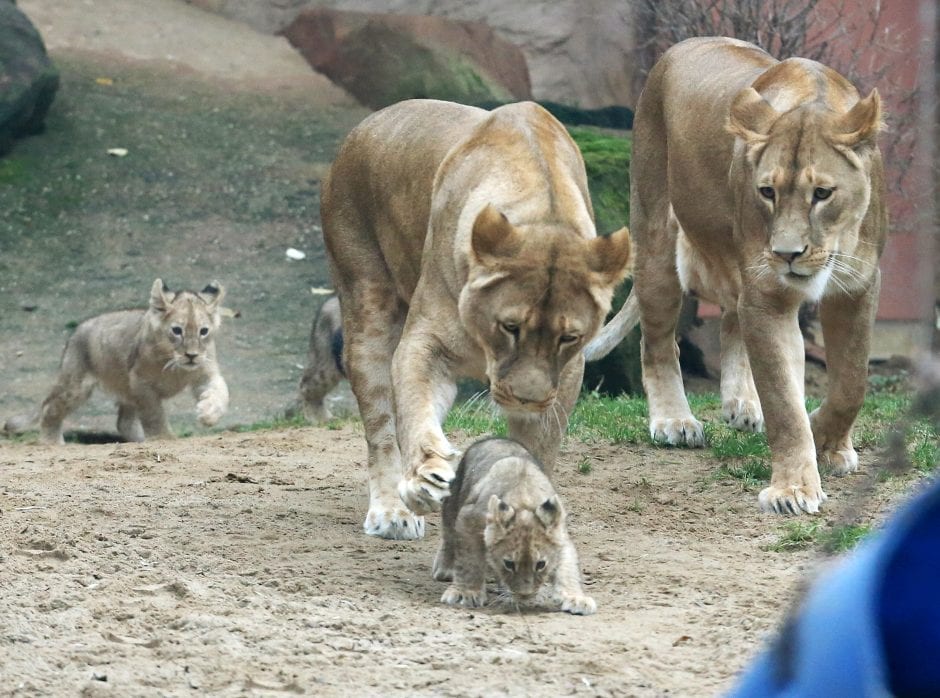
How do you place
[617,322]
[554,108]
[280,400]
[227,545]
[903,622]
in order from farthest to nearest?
[554,108] < [280,400] < [617,322] < [227,545] < [903,622]

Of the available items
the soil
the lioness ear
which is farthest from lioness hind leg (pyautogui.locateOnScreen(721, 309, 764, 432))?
the lioness ear

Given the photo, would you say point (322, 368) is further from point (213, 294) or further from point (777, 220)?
point (777, 220)

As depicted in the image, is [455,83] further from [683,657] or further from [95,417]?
[683,657]

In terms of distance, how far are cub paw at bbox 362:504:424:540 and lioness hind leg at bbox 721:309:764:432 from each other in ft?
8.71

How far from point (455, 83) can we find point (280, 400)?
5.46 m

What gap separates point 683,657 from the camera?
408cm

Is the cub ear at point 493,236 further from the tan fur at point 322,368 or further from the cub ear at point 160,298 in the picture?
the cub ear at point 160,298

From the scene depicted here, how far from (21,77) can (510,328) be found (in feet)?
35.6

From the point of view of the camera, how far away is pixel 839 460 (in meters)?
6.74

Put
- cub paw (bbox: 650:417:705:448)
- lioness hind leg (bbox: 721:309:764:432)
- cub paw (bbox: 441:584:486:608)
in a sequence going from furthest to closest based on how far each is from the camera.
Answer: lioness hind leg (bbox: 721:309:764:432), cub paw (bbox: 650:417:705:448), cub paw (bbox: 441:584:486:608)

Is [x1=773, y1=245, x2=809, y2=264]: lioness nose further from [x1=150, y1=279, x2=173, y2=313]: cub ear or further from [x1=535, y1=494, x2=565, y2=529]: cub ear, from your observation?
[x1=150, y1=279, x2=173, y2=313]: cub ear

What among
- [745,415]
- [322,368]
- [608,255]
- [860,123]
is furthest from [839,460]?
[322,368]

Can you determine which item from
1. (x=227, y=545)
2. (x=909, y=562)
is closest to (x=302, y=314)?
(x=227, y=545)

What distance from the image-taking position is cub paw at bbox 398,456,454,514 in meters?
4.65
